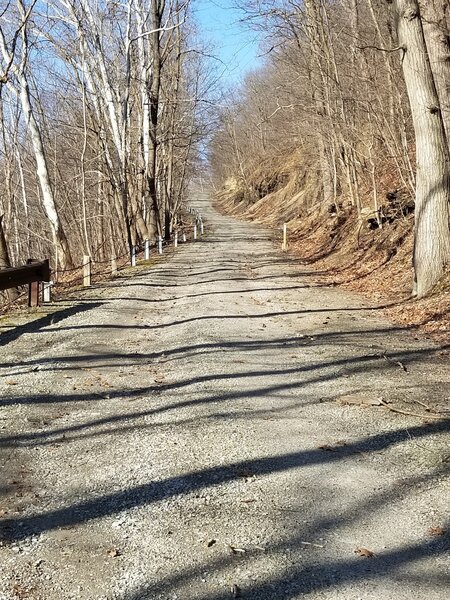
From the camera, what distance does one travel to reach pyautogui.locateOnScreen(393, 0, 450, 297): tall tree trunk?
11539mm

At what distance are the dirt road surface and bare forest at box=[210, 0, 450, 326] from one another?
392 centimetres

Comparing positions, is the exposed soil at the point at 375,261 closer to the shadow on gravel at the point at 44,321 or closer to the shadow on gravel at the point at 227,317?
the shadow on gravel at the point at 227,317

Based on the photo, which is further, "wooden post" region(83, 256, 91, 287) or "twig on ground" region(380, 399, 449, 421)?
"wooden post" region(83, 256, 91, 287)

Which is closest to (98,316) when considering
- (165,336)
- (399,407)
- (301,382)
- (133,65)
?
(165,336)

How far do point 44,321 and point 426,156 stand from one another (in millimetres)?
7533

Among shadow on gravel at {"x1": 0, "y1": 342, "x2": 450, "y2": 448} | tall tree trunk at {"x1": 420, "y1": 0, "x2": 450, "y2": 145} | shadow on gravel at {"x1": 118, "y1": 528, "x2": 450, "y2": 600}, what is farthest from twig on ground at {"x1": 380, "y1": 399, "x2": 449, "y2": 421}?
tall tree trunk at {"x1": 420, "y1": 0, "x2": 450, "y2": 145}

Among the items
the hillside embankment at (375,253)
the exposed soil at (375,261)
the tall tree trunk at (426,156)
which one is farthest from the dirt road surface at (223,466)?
the tall tree trunk at (426,156)

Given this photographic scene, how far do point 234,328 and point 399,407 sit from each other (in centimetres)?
430

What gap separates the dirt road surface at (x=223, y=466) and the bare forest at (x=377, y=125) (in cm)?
392

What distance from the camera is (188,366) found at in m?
7.54

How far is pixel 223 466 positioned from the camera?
15.0ft

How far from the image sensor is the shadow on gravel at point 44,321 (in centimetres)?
943

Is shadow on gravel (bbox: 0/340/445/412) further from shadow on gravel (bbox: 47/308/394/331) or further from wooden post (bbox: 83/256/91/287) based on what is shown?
wooden post (bbox: 83/256/91/287)

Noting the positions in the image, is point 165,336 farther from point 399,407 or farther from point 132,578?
point 132,578
